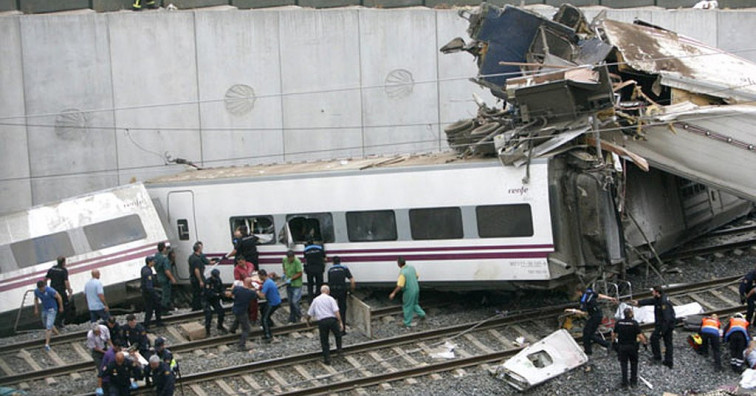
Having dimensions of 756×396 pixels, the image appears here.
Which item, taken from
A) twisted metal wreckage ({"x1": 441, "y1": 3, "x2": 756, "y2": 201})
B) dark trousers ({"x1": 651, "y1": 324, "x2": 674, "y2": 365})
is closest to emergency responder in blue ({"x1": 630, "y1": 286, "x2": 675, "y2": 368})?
dark trousers ({"x1": 651, "y1": 324, "x2": 674, "y2": 365})

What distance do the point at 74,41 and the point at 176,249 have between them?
8.03 meters

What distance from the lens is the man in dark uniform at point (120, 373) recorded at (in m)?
13.2

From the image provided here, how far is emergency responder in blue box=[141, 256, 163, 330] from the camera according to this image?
1692 cm

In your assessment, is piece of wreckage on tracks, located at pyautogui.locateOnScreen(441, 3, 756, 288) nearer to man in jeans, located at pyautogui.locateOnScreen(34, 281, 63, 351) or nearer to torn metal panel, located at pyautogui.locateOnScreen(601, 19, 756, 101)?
A: torn metal panel, located at pyautogui.locateOnScreen(601, 19, 756, 101)

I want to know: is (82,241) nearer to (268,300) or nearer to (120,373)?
(268,300)

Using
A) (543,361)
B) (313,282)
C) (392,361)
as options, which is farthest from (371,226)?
(543,361)

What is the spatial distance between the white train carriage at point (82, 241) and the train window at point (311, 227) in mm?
2975

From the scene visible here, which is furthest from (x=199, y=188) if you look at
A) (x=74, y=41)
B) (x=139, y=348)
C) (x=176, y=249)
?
(x=74, y=41)

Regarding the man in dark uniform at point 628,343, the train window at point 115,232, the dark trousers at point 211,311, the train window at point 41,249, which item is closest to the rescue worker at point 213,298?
the dark trousers at point 211,311

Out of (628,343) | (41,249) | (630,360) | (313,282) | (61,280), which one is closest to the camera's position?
(628,343)

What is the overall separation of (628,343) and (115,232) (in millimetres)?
10751

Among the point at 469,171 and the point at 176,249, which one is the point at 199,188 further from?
the point at 469,171

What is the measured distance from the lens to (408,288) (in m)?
16.8

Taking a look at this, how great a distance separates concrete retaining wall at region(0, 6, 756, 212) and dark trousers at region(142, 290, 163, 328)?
28.3 ft
